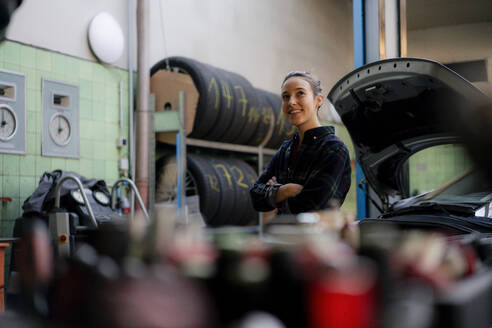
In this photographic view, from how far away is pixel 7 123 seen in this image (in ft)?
14.2

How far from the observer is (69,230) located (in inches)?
139

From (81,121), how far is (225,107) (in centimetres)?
140

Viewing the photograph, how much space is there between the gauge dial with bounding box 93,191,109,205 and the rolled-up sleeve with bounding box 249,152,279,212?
227cm

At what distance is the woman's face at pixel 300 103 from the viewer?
2053 mm

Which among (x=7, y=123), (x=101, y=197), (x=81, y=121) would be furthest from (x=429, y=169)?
(x=7, y=123)

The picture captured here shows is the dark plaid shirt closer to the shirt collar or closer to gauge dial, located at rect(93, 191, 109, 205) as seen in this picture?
the shirt collar

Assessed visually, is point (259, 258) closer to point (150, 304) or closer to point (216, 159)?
point (150, 304)

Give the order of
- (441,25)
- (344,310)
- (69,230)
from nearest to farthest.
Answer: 1. (344,310)
2. (69,230)
3. (441,25)

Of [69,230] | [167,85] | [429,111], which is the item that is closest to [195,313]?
[429,111]

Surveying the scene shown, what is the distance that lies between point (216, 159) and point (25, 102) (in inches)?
81.1

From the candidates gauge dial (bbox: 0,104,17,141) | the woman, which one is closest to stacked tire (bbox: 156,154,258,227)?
gauge dial (bbox: 0,104,17,141)

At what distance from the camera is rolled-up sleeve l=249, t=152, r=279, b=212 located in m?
2.10

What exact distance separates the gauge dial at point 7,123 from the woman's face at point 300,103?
117 inches

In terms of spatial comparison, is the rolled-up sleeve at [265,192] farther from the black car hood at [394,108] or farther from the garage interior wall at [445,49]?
the garage interior wall at [445,49]
